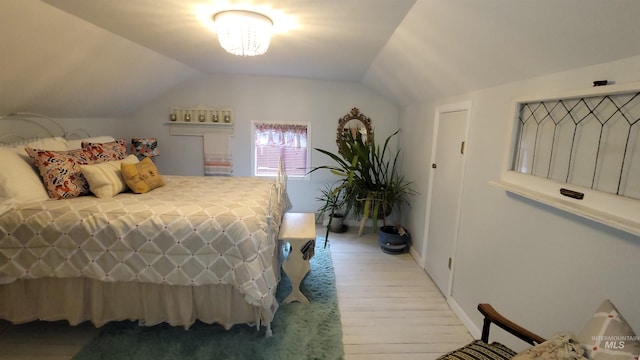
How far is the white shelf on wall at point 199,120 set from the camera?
4246mm

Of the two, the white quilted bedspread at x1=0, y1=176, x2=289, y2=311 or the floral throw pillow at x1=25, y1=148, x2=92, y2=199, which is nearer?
the white quilted bedspread at x1=0, y1=176, x2=289, y2=311

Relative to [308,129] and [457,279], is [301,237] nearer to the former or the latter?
[457,279]

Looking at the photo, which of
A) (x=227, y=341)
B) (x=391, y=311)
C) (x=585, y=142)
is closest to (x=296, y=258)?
(x=227, y=341)

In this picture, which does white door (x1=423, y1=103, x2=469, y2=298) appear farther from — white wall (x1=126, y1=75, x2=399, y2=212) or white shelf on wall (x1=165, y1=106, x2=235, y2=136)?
white shelf on wall (x1=165, y1=106, x2=235, y2=136)

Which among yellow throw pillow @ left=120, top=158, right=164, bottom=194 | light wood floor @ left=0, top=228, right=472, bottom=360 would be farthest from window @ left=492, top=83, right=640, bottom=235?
yellow throw pillow @ left=120, top=158, right=164, bottom=194

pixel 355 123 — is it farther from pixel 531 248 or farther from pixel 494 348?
pixel 494 348

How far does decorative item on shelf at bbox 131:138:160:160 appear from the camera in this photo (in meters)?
3.97

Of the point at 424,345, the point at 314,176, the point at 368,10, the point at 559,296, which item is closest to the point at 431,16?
the point at 368,10

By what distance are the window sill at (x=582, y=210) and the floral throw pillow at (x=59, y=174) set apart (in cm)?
286

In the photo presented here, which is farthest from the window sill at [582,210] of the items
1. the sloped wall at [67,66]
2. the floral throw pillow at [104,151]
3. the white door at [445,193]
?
the floral throw pillow at [104,151]

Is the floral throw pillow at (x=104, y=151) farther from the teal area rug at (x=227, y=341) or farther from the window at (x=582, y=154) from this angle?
the window at (x=582, y=154)

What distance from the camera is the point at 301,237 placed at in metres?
2.40

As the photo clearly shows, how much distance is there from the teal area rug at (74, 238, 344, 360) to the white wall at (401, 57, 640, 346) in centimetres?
108

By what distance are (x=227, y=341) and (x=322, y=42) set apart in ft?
7.66
